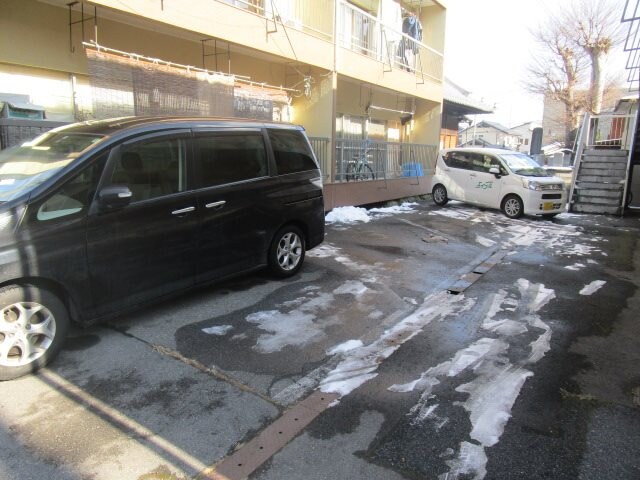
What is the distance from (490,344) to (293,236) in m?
2.66

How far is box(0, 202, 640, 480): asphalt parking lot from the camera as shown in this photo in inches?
103

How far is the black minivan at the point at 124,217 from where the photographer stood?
11.0 ft

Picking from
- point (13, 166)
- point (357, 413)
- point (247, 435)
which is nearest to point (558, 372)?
point (357, 413)

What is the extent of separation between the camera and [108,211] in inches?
A: 148

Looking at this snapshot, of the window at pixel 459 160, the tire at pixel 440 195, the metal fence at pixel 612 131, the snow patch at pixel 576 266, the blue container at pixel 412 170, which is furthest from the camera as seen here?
the metal fence at pixel 612 131

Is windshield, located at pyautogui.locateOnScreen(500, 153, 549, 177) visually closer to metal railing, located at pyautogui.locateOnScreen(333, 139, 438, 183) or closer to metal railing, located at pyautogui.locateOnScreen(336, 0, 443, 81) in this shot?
metal railing, located at pyautogui.locateOnScreen(333, 139, 438, 183)

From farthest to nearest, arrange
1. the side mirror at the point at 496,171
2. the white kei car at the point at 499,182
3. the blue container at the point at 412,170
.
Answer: the blue container at the point at 412,170 → the side mirror at the point at 496,171 → the white kei car at the point at 499,182

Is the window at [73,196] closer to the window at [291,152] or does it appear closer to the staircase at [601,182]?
the window at [291,152]

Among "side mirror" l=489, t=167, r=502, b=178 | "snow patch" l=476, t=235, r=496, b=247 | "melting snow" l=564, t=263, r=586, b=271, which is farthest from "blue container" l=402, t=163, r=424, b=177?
"melting snow" l=564, t=263, r=586, b=271

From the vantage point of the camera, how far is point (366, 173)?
12.7 metres

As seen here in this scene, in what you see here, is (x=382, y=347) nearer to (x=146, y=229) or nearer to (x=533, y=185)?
(x=146, y=229)

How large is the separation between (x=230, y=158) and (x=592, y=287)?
4.80 metres

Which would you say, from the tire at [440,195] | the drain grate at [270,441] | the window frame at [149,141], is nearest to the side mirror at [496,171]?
the tire at [440,195]

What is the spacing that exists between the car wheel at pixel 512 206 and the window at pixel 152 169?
9776 millimetres
